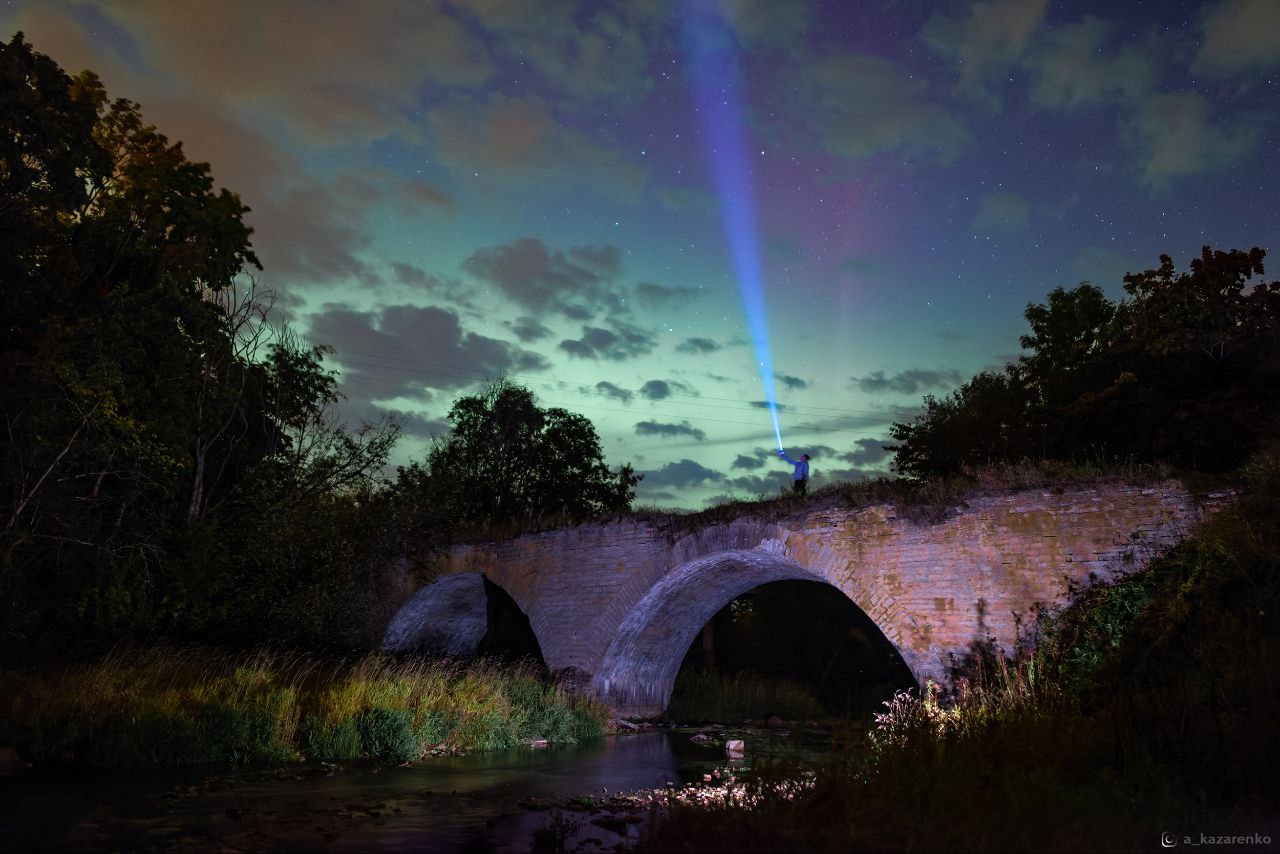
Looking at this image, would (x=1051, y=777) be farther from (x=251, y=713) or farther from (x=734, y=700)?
(x=734, y=700)

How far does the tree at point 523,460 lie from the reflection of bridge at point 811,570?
30.5 ft

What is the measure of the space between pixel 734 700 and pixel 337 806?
14.6 metres

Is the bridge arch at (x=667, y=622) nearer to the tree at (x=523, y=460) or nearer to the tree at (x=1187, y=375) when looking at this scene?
the tree at (x=1187, y=375)

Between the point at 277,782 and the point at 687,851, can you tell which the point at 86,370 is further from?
the point at 687,851

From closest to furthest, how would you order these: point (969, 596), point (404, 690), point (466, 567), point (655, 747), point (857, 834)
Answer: point (857, 834) → point (969, 596) → point (404, 690) → point (655, 747) → point (466, 567)

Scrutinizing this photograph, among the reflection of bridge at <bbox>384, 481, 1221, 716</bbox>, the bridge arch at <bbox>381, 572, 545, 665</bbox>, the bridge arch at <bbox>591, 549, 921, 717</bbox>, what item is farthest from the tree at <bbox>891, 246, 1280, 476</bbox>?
the bridge arch at <bbox>381, 572, 545, 665</bbox>

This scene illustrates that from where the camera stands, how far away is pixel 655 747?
15609 millimetres

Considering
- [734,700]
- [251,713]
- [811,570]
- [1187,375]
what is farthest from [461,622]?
[1187,375]

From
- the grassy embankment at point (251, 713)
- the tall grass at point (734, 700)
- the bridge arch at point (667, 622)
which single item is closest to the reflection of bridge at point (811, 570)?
the bridge arch at point (667, 622)

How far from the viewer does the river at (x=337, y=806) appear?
7.22 m

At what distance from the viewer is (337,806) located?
888 centimetres

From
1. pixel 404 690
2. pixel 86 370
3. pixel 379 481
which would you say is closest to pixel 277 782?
pixel 404 690

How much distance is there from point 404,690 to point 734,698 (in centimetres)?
1036

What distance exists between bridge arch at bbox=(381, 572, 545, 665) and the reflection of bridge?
0.08 m
